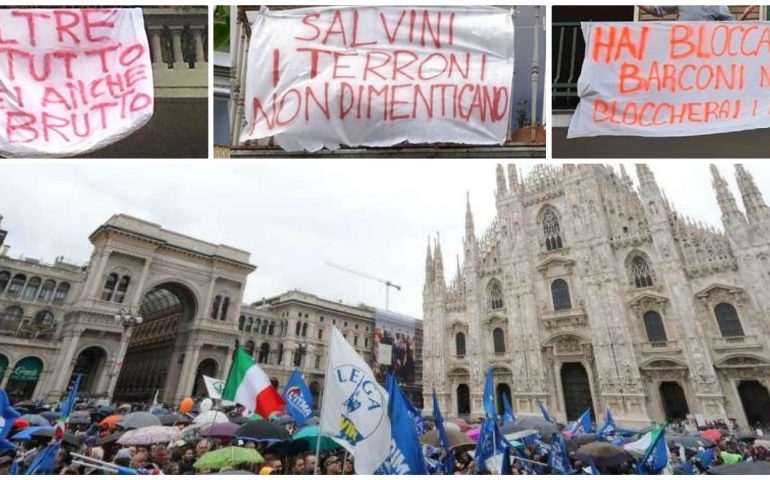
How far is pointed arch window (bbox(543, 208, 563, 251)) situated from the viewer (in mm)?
28250

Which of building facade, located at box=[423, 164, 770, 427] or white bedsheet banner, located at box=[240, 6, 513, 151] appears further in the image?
building facade, located at box=[423, 164, 770, 427]

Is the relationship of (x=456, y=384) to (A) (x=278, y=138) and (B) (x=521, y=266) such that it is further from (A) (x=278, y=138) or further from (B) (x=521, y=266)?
(A) (x=278, y=138)

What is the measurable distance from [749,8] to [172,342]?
1491 inches

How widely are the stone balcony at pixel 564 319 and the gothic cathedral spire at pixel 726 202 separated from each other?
867 centimetres

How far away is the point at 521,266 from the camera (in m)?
28.0

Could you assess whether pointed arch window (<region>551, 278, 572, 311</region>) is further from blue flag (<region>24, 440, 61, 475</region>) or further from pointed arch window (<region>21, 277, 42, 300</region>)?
pointed arch window (<region>21, 277, 42, 300</region>)

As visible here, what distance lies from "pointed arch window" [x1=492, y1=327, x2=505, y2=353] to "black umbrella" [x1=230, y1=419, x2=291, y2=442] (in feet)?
73.0

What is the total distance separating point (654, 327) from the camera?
2269cm

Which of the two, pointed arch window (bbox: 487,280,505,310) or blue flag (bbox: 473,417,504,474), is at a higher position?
pointed arch window (bbox: 487,280,505,310)

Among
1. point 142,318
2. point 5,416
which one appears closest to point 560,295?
point 5,416

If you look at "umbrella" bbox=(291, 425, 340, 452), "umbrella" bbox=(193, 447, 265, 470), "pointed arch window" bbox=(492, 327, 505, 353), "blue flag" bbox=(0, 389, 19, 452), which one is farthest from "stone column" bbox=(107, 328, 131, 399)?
"pointed arch window" bbox=(492, 327, 505, 353)

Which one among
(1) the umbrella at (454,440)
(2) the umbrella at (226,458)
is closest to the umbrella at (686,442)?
(1) the umbrella at (454,440)

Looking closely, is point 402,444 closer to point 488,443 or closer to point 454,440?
point 488,443

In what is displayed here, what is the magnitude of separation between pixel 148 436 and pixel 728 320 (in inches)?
986
